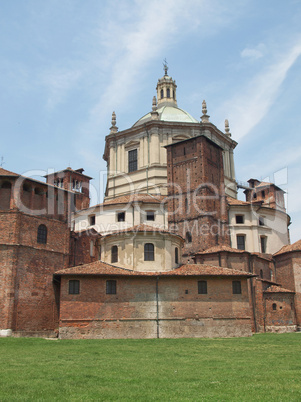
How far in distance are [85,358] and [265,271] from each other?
82.0ft

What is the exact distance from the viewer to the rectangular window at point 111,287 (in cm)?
2830

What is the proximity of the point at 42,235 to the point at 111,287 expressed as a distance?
6.84 m

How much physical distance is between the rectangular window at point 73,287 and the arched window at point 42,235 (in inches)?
192

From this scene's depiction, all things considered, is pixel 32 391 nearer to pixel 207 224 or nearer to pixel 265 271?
pixel 207 224

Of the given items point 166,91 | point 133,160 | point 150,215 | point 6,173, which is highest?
point 166,91

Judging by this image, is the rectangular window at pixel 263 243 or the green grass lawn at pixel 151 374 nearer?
the green grass lawn at pixel 151 374

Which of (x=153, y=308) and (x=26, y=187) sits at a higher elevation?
(x=26, y=187)

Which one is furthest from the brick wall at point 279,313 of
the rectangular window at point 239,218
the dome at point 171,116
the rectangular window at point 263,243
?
the dome at point 171,116

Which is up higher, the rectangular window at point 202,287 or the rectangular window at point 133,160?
the rectangular window at point 133,160

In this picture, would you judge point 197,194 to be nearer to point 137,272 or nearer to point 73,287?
point 137,272

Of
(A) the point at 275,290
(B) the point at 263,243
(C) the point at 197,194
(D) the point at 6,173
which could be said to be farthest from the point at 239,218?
(D) the point at 6,173

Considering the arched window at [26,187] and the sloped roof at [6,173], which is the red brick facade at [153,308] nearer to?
the arched window at [26,187]

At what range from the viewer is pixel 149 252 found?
30578mm

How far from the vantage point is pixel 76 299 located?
2764cm
